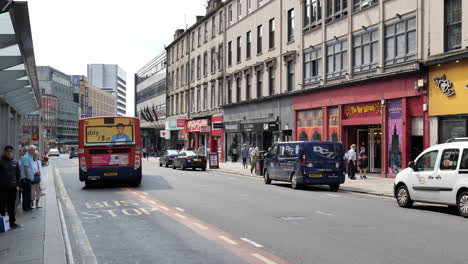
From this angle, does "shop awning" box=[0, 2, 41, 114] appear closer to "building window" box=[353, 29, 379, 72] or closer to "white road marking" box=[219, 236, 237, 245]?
"white road marking" box=[219, 236, 237, 245]

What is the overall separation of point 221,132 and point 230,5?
11825mm

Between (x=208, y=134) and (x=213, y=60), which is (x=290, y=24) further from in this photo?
(x=208, y=134)

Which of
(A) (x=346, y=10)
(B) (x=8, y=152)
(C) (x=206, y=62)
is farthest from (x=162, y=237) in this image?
(C) (x=206, y=62)

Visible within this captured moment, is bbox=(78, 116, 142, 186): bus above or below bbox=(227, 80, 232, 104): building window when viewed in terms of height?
below

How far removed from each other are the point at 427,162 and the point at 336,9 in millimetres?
17988

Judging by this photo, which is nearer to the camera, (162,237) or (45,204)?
(162,237)

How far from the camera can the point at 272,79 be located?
39.4 metres

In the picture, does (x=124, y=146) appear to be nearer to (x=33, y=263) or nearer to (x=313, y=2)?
(x=33, y=263)

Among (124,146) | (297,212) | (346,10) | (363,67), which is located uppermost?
(346,10)

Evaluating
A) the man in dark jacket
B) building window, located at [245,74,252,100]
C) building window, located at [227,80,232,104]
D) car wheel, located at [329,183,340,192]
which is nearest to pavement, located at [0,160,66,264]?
the man in dark jacket

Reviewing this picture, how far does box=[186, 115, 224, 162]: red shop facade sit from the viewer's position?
50006mm

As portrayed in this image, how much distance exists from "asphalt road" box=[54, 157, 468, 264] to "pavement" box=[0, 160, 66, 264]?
35 centimetres

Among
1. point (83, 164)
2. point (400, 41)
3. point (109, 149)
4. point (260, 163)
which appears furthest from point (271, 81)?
point (83, 164)

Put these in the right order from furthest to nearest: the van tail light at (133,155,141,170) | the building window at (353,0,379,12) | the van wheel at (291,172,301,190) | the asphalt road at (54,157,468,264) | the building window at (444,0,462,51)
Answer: the building window at (353,0,379,12), the van tail light at (133,155,141,170), the building window at (444,0,462,51), the van wheel at (291,172,301,190), the asphalt road at (54,157,468,264)
